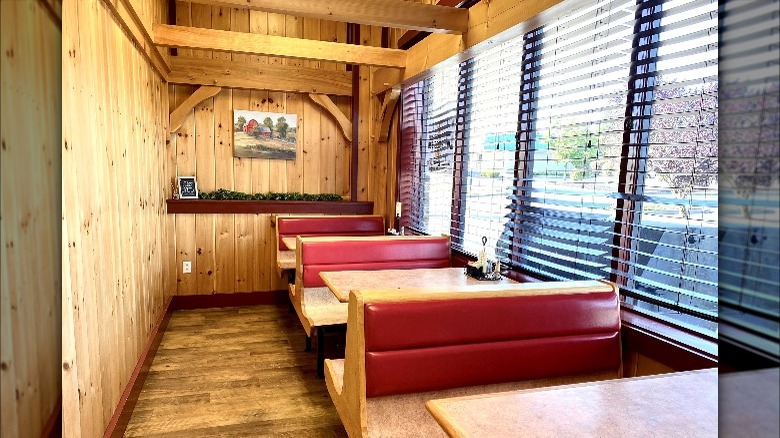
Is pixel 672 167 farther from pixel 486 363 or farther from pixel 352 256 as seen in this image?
→ pixel 352 256

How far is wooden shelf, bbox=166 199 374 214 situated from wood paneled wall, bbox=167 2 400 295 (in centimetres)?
9

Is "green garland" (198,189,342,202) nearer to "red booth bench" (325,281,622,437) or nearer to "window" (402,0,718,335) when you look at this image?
"window" (402,0,718,335)

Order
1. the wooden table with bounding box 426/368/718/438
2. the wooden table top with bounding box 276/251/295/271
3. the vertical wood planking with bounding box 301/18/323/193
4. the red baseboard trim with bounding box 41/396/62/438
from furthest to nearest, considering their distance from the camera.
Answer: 1. the vertical wood planking with bounding box 301/18/323/193
2. the wooden table top with bounding box 276/251/295/271
3. the red baseboard trim with bounding box 41/396/62/438
4. the wooden table with bounding box 426/368/718/438

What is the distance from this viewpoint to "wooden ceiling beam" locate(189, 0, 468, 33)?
2.77 metres

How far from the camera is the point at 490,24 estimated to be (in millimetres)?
2910

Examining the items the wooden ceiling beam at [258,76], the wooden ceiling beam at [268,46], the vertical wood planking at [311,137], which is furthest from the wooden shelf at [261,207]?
the wooden ceiling beam at [268,46]

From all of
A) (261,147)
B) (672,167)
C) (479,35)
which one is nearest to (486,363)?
(672,167)

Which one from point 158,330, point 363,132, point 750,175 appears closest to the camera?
point 750,175

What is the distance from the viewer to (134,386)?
9.92 feet

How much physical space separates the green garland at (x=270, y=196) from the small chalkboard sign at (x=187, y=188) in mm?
87

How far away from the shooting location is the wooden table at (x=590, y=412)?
1.12 m

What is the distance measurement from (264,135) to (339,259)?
257 cm

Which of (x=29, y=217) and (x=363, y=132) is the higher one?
(x=363, y=132)

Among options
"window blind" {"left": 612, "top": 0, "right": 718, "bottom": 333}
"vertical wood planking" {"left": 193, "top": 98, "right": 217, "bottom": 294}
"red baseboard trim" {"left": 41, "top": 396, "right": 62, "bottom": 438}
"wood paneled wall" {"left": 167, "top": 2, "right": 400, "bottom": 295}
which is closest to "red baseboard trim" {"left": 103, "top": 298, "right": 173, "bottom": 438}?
"red baseboard trim" {"left": 41, "top": 396, "right": 62, "bottom": 438}
